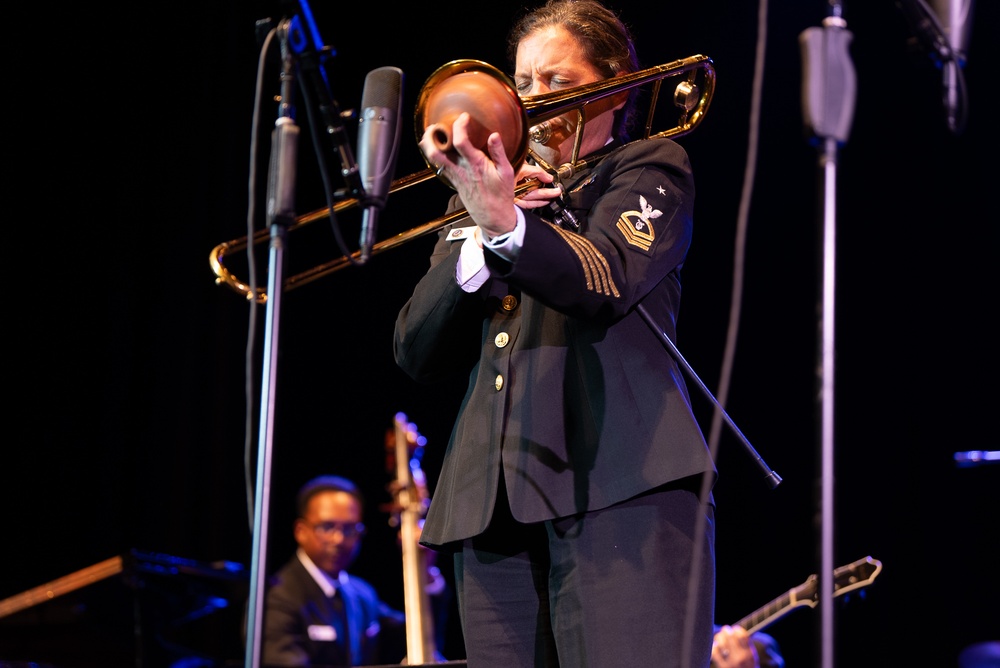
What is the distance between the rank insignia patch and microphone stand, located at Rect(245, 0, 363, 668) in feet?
1.59

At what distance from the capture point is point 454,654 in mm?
6039

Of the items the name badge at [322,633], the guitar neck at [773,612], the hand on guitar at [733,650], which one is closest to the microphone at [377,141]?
the hand on guitar at [733,650]

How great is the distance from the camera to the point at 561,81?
2287mm

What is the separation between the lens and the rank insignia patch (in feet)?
6.08

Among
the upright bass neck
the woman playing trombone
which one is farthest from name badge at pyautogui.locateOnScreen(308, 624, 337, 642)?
the woman playing trombone

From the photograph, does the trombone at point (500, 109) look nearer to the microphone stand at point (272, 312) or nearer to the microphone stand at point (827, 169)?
the microphone stand at point (272, 312)

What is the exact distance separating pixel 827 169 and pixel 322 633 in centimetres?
452

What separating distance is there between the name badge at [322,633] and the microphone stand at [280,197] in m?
4.06

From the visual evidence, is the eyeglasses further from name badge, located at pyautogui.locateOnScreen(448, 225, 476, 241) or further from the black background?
name badge, located at pyautogui.locateOnScreen(448, 225, 476, 241)

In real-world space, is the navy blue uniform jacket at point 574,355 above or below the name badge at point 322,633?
above

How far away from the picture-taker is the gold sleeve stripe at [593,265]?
5.56 ft

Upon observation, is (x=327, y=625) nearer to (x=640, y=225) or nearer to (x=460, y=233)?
(x=460, y=233)

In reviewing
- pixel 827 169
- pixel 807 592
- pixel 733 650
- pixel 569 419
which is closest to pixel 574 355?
pixel 569 419

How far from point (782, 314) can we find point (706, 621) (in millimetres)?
3596
